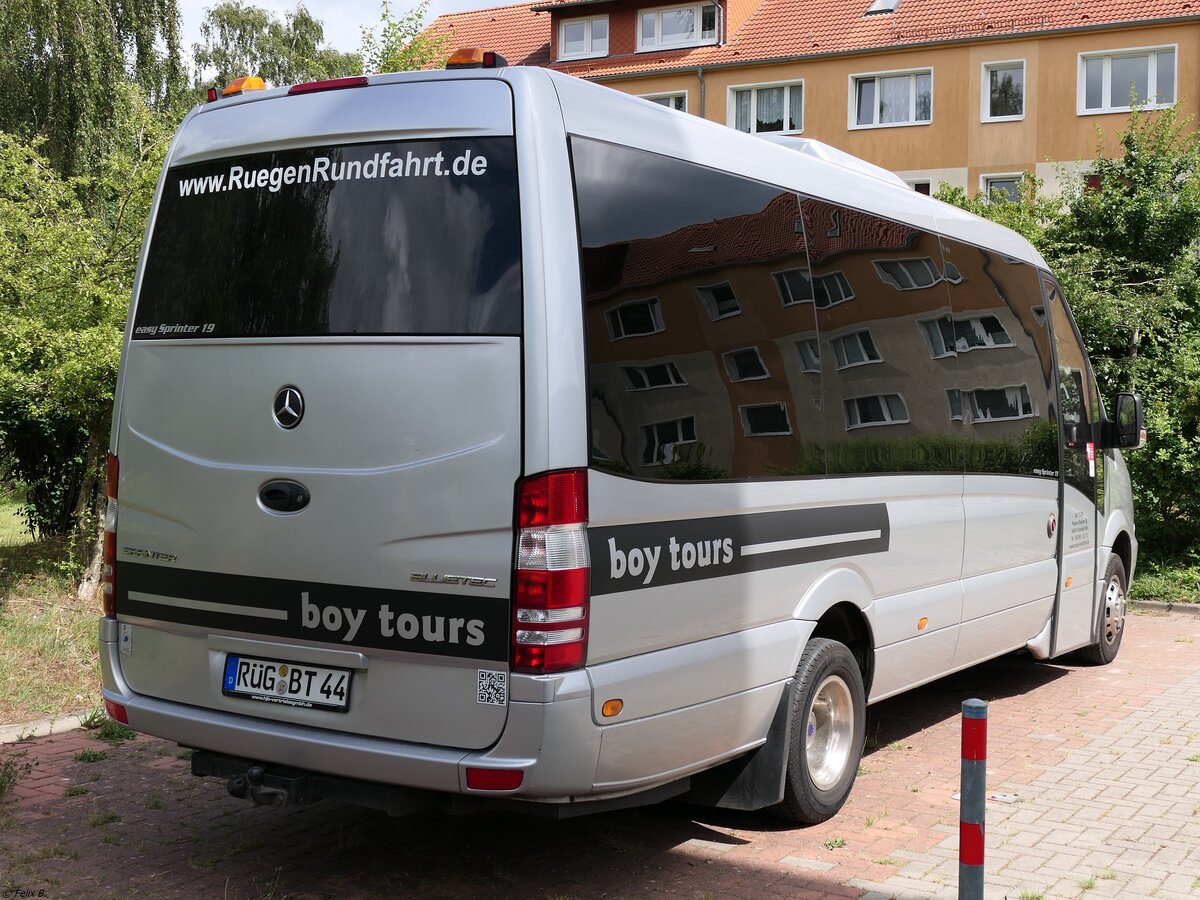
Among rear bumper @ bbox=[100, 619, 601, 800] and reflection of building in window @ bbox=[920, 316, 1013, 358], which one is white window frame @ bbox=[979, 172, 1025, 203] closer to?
reflection of building in window @ bbox=[920, 316, 1013, 358]

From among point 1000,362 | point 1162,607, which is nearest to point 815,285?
point 1000,362

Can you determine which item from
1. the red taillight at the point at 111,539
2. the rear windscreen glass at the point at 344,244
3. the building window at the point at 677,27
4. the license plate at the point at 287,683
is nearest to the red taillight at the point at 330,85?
→ the rear windscreen glass at the point at 344,244

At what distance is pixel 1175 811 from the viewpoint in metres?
5.77

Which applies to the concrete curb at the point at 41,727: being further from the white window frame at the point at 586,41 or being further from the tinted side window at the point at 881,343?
the white window frame at the point at 586,41

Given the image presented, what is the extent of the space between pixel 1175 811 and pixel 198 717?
4253 millimetres

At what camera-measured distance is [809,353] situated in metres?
5.27

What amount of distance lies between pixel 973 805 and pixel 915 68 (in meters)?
33.2

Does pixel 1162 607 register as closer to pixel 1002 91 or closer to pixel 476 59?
pixel 476 59

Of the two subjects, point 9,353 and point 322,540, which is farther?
point 9,353

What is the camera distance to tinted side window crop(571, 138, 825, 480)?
4.14 meters

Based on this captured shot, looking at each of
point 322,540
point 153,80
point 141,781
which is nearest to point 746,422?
point 322,540

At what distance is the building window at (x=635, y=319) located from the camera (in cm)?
416

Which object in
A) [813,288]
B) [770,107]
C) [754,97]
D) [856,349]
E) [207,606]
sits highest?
[754,97]

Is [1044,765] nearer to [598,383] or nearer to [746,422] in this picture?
[746,422]
